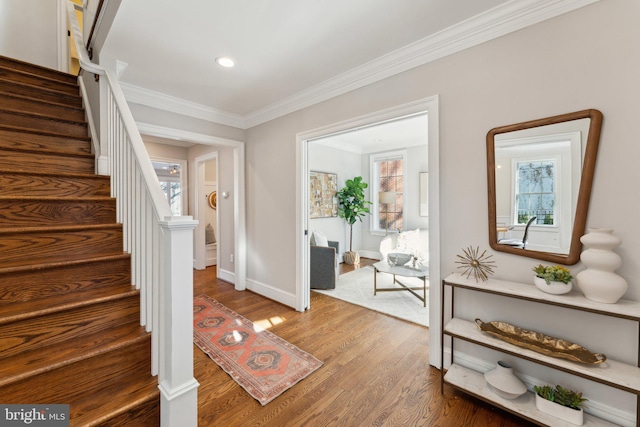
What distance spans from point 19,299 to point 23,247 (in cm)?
29

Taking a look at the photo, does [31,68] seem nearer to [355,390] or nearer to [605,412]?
[355,390]

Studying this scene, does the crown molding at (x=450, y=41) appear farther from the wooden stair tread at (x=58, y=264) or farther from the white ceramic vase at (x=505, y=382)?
the wooden stair tread at (x=58, y=264)

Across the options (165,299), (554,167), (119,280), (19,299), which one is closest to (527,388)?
(554,167)

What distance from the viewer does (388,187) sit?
19.7 feet

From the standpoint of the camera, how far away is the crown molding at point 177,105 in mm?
2820

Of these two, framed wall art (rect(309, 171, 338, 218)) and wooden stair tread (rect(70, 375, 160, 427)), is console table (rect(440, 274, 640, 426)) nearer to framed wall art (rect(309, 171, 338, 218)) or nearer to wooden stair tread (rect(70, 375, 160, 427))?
wooden stair tread (rect(70, 375, 160, 427))

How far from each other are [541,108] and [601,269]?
3.21 ft

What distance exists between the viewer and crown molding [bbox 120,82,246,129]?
282cm

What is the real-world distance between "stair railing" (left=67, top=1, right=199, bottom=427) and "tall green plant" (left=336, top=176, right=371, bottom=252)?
14.2 feet

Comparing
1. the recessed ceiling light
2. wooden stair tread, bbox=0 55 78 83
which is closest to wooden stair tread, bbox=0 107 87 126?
wooden stair tread, bbox=0 55 78 83

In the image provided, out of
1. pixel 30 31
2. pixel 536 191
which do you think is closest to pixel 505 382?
pixel 536 191

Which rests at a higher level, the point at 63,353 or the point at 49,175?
the point at 49,175

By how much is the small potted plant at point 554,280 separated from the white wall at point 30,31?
537 cm

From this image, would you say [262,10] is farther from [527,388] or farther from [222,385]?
[527,388]
